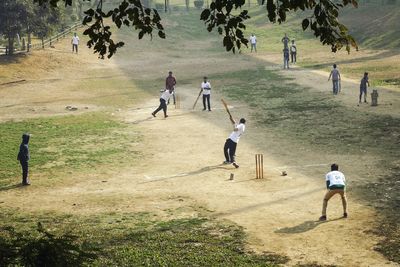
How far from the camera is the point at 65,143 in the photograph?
23203 mm

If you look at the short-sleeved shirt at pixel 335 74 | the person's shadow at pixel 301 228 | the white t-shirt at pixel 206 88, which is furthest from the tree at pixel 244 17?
the short-sleeved shirt at pixel 335 74

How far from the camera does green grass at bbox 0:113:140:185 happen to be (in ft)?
65.4

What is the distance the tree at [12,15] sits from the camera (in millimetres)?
42219

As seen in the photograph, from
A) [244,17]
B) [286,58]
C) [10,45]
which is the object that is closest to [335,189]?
[244,17]

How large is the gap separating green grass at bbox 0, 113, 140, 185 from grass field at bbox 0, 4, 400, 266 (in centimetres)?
4

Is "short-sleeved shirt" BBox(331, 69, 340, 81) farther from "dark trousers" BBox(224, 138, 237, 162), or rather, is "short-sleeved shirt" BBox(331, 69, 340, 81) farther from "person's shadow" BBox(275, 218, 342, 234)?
"person's shadow" BBox(275, 218, 342, 234)

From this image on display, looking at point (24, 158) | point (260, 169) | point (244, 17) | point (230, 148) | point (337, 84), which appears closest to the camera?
point (244, 17)

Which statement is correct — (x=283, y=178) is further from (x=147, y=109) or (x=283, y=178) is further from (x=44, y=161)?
(x=147, y=109)

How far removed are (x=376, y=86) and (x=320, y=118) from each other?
9004 millimetres

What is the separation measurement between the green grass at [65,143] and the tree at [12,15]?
1702 centimetres

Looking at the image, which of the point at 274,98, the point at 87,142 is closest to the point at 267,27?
the point at 274,98

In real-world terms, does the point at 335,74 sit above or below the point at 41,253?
above

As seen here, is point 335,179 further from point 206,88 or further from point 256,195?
point 206,88

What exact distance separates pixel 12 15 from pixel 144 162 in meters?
26.8
